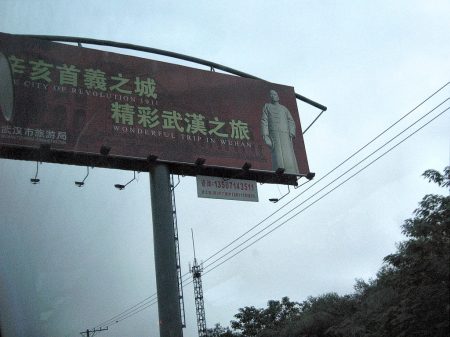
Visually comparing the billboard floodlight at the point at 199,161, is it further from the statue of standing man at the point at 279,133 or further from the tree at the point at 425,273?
the tree at the point at 425,273

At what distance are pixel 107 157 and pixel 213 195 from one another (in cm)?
253

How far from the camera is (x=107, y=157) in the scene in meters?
11.5

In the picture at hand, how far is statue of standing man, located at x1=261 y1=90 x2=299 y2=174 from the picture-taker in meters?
13.7

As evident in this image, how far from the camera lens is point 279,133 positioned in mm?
14109

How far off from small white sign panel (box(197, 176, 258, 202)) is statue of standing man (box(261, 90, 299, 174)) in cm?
82

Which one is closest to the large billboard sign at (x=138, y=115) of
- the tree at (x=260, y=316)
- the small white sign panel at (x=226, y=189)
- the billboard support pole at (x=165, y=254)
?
the small white sign panel at (x=226, y=189)

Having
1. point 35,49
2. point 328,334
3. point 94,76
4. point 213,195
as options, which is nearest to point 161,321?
point 213,195

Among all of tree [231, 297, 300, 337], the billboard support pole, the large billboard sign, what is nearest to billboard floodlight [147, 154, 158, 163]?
the large billboard sign

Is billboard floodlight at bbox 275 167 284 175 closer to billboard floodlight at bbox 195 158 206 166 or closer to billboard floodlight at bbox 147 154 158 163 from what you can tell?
billboard floodlight at bbox 195 158 206 166

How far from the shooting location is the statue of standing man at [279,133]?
1370 centimetres

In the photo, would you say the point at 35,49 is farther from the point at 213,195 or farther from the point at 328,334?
the point at 328,334

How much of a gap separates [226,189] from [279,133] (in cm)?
230

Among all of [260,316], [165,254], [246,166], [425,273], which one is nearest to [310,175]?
[246,166]

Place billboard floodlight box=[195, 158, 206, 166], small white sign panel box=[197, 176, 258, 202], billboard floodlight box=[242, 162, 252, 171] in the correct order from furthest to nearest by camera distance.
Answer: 1. billboard floodlight box=[242, 162, 252, 171]
2. small white sign panel box=[197, 176, 258, 202]
3. billboard floodlight box=[195, 158, 206, 166]
